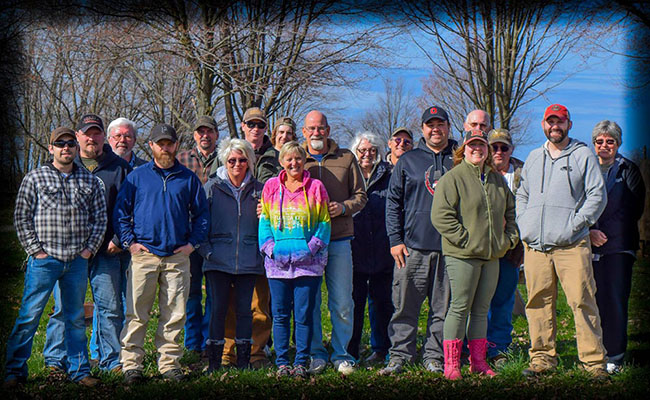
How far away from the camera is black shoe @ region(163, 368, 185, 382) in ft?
15.4

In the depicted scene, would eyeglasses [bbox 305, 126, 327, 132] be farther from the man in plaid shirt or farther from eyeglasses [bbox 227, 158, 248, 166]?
the man in plaid shirt

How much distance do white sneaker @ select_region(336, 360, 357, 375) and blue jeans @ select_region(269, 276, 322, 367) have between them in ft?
0.94

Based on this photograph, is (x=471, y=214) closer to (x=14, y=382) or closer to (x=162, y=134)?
(x=162, y=134)

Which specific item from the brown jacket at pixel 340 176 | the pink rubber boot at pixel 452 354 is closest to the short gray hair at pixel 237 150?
the brown jacket at pixel 340 176

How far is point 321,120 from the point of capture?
539 centimetres

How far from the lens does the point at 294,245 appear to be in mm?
4867

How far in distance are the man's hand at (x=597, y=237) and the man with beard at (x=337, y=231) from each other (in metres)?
1.85

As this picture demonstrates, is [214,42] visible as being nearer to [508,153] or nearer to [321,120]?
[321,120]

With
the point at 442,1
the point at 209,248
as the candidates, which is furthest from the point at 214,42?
the point at 442,1

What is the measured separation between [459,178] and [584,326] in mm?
1487

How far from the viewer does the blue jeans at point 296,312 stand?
4.94 m

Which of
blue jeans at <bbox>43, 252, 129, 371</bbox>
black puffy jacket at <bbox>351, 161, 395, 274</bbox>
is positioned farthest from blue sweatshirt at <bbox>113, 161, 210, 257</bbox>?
black puffy jacket at <bbox>351, 161, 395, 274</bbox>

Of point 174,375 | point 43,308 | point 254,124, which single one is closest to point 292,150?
point 254,124

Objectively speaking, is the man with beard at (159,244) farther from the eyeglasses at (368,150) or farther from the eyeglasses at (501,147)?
the eyeglasses at (501,147)
